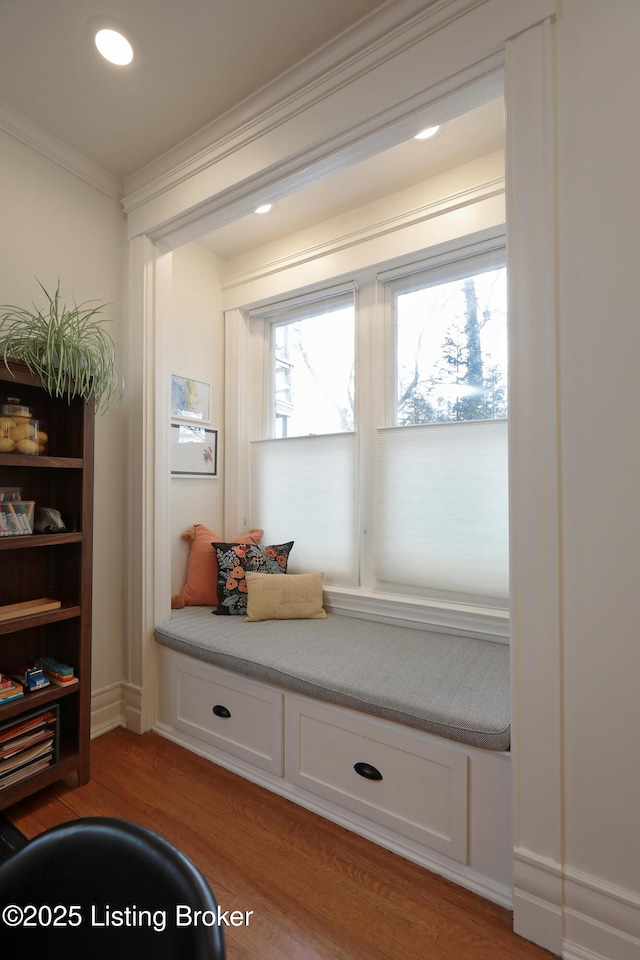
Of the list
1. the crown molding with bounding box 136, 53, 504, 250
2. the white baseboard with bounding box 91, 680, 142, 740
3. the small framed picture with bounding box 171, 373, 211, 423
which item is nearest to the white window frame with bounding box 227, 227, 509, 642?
the small framed picture with bounding box 171, 373, 211, 423

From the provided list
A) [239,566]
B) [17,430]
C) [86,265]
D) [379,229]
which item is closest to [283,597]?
[239,566]

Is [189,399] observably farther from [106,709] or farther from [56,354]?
[106,709]

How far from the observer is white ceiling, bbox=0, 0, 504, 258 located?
61.0 inches

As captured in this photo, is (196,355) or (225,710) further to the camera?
(196,355)

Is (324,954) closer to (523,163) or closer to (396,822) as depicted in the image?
(396,822)

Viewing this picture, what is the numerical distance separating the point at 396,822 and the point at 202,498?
2024mm

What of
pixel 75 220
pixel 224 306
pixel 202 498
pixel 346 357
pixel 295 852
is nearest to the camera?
pixel 295 852

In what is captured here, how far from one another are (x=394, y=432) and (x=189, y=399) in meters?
1.31

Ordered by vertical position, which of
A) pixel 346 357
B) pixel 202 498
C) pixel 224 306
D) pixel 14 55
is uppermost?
pixel 14 55

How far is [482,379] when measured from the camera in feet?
7.52

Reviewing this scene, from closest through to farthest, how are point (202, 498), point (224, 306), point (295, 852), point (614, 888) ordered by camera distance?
point (614, 888) → point (295, 852) → point (202, 498) → point (224, 306)

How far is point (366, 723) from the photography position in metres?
1.63

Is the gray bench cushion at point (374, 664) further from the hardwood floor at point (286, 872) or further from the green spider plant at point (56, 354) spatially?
the green spider plant at point (56, 354)

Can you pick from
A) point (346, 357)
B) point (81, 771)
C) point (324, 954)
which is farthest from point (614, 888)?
point (346, 357)
